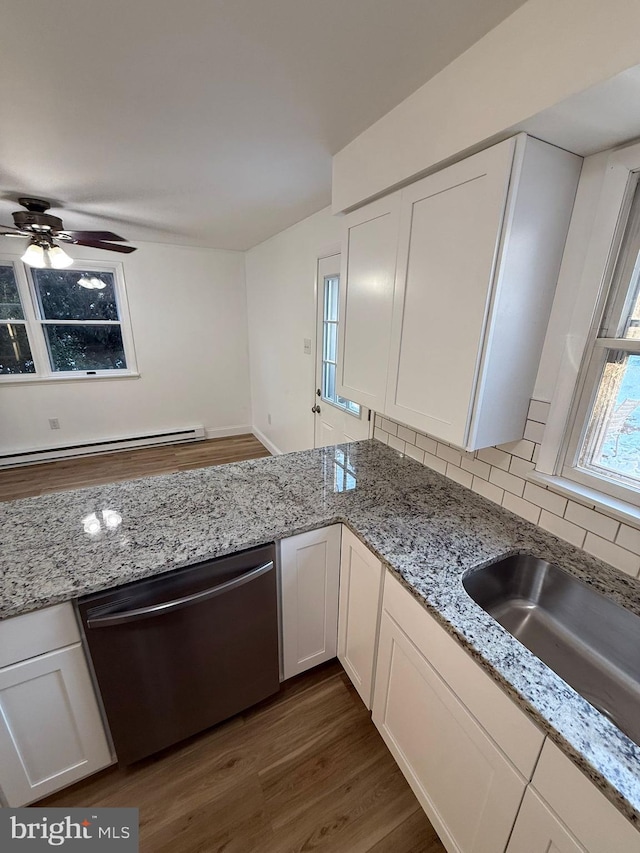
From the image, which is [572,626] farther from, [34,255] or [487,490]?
[34,255]

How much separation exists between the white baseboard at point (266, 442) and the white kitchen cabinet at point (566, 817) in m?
3.37

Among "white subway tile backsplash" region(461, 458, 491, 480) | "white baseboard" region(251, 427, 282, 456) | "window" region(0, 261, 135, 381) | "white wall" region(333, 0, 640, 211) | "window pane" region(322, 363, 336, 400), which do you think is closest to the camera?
"white wall" region(333, 0, 640, 211)

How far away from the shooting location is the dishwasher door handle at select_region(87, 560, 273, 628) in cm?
101

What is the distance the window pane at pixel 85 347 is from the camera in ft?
12.4

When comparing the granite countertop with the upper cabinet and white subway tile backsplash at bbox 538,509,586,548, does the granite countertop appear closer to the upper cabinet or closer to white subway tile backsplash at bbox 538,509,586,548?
white subway tile backsplash at bbox 538,509,586,548

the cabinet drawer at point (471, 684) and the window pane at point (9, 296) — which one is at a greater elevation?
the window pane at point (9, 296)

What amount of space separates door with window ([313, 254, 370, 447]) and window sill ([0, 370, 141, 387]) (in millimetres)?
2523

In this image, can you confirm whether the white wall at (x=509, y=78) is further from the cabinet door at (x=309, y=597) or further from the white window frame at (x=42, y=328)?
the white window frame at (x=42, y=328)

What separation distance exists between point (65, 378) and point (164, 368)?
1016mm

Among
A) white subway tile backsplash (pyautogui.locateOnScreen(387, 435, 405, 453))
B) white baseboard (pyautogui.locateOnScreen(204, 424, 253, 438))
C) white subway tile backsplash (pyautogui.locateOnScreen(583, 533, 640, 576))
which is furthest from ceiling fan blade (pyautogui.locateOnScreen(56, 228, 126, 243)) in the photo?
white subway tile backsplash (pyautogui.locateOnScreen(583, 533, 640, 576))

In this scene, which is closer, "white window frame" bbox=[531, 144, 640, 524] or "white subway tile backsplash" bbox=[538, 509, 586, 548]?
"white window frame" bbox=[531, 144, 640, 524]

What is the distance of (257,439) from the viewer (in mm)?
4672

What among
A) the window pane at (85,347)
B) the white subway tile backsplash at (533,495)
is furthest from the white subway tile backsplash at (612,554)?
the window pane at (85,347)

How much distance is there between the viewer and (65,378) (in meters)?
3.81
